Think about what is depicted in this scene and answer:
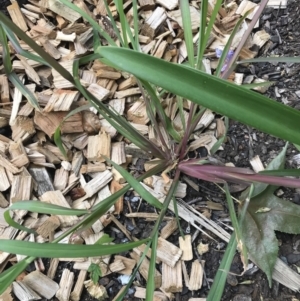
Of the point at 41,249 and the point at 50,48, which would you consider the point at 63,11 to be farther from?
the point at 41,249

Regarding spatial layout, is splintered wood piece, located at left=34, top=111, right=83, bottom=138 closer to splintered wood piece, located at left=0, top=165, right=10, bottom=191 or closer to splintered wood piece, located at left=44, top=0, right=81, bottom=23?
splintered wood piece, located at left=0, top=165, right=10, bottom=191

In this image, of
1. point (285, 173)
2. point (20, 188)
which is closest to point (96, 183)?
point (20, 188)

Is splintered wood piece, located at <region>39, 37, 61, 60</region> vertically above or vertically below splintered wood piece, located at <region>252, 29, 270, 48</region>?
below

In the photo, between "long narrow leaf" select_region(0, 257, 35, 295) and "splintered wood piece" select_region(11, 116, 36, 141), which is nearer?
"long narrow leaf" select_region(0, 257, 35, 295)

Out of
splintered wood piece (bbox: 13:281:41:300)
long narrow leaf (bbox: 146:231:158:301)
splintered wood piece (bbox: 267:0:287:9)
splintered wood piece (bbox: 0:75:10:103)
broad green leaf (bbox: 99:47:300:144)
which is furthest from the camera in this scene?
splintered wood piece (bbox: 267:0:287:9)

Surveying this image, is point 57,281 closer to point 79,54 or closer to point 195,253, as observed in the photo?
point 195,253

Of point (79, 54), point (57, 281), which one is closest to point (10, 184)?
point (57, 281)

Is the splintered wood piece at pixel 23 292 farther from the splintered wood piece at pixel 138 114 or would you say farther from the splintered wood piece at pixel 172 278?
the splintered wood piece at pixel 138 114

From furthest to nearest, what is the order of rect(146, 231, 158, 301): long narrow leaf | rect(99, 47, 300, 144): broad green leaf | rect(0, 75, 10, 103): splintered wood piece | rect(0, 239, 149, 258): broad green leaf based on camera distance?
rect(0, 75, 10, 103): splintered wood piece, rect(146, 231, 158, 301): long narrow leaf, rect(0, 239, 149, 258): broad green leaf, rect(99, 47, 300, 144): broad green leaf

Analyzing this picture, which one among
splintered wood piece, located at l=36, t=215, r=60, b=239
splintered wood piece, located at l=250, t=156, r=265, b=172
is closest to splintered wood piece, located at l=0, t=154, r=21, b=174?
splintered wood piece, located at l=36, t=215, r=60, b=239
